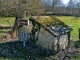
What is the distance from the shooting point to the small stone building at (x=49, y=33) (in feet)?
41.7

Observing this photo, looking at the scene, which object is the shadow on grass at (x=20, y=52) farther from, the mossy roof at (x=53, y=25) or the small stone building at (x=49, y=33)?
the mossy roof at (x=53, y=25)

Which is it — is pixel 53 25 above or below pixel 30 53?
above

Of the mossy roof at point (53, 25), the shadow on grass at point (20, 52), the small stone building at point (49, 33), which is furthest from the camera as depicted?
Answer: the mossy roof at point (53, 25)

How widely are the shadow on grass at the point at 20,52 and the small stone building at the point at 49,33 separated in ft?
2.17

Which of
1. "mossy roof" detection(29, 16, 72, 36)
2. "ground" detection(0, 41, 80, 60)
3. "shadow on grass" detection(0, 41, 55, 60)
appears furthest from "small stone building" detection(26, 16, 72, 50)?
"shadow on grass" detection(0, 41, 55, 60)

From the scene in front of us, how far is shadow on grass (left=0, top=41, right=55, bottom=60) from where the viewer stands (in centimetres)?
1177

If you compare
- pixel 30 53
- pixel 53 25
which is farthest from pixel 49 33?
pixel 30 53

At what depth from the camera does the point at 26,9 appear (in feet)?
66.4

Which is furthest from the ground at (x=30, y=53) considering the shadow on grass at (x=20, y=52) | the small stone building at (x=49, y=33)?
the small stone building at (x=49, y=33)

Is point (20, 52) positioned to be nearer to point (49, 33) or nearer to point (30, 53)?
point (30, 53)

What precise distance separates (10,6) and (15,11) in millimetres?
826

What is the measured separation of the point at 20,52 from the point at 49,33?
82.4 inches

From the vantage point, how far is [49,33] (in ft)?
42.0

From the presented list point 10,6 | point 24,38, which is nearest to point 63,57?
point 24,38
